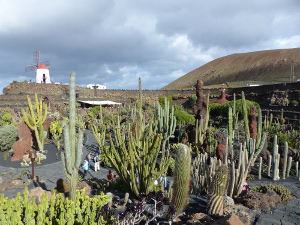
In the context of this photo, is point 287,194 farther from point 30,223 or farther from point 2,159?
point 2,159

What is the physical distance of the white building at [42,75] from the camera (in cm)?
4778

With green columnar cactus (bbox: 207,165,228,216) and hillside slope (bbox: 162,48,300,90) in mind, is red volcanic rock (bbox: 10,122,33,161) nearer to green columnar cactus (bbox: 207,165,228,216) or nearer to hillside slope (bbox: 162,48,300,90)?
green columnar cactus (bbox: 207,165,228,216)

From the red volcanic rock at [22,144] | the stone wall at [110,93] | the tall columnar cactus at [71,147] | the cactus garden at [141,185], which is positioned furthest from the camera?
the stone wall at [110,93]

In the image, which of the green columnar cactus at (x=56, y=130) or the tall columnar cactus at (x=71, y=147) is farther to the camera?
the green columnar cactus at (x=56, y=130)

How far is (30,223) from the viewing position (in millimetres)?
3602

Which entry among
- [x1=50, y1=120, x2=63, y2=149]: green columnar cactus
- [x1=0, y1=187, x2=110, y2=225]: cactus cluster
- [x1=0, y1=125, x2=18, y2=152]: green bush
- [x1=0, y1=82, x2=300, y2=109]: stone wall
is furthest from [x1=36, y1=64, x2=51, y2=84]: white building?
[x1=0, y1=187, x2=110, y2=225]: cactus cluster

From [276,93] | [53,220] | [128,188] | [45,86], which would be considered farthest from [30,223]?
[45,86]

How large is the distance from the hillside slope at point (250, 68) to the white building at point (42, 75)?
112 feet

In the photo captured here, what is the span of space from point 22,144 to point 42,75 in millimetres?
39623

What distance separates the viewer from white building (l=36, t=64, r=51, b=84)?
47781 mm

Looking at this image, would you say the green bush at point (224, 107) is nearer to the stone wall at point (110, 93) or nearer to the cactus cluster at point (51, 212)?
the stone wall at point (110, 93)

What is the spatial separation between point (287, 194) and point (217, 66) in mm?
74290

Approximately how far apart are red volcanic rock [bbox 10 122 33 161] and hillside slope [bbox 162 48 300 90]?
50448mm

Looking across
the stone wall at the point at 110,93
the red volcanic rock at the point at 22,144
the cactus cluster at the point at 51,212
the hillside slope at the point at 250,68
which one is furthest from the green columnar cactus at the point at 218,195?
the hillside slope at the point at 250,68
